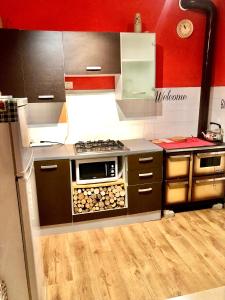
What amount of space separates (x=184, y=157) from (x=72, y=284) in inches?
71.0

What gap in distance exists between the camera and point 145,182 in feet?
10.1

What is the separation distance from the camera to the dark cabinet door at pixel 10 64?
2621mm

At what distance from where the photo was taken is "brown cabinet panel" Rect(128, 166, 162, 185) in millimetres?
3010

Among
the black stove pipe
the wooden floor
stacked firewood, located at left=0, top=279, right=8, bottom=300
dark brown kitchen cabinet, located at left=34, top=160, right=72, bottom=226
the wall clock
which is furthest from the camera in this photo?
the wall clock

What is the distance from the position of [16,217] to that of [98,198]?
1.52 metres

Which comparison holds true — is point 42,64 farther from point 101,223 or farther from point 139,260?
point 139,260

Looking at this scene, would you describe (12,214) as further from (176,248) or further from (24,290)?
A: (176,248)

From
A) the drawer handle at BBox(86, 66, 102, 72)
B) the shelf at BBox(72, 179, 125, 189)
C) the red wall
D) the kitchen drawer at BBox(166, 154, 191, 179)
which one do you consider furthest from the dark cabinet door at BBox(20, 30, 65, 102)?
the kitchen drawer at BBox(166, 154, 191, 179)

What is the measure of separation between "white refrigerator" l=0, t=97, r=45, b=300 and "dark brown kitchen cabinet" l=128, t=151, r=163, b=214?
5.10 ft

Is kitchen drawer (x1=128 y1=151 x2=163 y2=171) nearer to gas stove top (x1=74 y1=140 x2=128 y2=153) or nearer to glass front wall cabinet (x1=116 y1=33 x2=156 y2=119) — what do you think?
gas stove top (x1=74 y1=140 x2=128 y2=153)

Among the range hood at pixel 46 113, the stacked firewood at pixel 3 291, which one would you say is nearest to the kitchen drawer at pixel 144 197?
the range hood at pixel 46 113

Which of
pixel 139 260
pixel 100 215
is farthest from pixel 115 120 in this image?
pixel 139 260

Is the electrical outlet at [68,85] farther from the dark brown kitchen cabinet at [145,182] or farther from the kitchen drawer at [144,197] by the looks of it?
the kitchen drawer at [144,197]

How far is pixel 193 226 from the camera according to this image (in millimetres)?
3062
